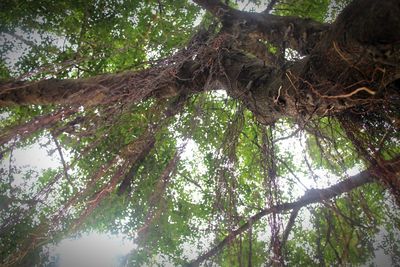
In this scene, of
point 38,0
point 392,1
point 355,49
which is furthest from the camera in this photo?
point 38,0

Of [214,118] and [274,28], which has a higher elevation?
[214,118]

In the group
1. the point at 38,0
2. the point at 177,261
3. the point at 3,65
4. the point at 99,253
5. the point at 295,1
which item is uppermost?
the point at 99,253

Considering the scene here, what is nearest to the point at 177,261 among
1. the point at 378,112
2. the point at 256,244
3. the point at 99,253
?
the point at 256,244

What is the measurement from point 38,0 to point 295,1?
458 centimetres

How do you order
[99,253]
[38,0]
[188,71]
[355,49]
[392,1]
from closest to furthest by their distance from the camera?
1. [392,1]
2. [355,49]
3. [188,71]
4. [38,0]
5. [99,253]

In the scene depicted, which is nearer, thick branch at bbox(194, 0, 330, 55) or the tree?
the tree

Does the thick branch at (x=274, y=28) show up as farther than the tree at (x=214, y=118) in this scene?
Yes

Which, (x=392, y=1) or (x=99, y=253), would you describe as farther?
(x=99, y=253)

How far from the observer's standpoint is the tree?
4.76ft

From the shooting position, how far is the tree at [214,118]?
145 centimetres

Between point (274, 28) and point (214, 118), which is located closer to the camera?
point (274, 28)

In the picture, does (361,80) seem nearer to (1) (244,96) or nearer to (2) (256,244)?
(1) (244,96)

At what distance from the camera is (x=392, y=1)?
1085mm

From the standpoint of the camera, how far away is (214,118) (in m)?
5.70
